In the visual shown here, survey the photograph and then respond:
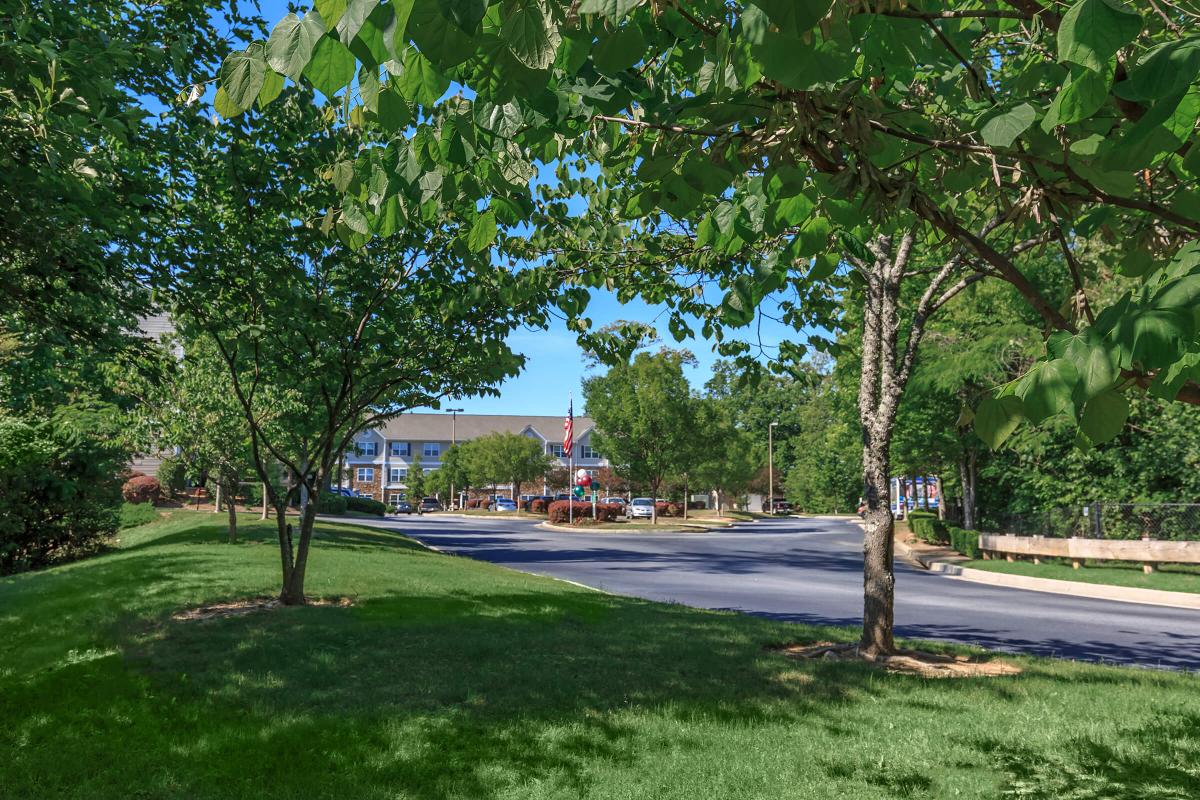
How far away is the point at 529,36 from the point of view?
6.48 feet

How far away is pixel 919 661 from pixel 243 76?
28.7 ft

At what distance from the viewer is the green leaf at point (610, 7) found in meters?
1.88

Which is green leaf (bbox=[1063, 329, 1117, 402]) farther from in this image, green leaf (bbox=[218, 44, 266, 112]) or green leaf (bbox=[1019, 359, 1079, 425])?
green leaf (bbox=[218, 44, 266, 112])

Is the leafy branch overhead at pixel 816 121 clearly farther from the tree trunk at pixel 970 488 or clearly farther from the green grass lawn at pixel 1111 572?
the tree trunk at pixel 970 488

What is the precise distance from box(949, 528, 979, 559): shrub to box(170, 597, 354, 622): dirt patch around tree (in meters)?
19.6

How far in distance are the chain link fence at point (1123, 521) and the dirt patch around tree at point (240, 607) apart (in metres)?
19.8

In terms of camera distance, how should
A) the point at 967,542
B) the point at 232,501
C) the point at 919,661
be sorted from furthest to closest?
the point at 967,542 < the point at 232,501 < the point at 919,661

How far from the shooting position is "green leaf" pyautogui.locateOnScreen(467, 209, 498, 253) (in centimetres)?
356

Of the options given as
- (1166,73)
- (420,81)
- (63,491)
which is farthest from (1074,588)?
(63,491)

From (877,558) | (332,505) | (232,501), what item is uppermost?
(232,501)

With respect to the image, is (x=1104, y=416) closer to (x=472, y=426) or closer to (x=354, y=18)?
(x=354, y=18)

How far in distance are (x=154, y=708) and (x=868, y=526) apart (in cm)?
714

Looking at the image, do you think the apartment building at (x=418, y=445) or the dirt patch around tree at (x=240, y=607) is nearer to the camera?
the dirt patch around tree at (x=240, y=607)

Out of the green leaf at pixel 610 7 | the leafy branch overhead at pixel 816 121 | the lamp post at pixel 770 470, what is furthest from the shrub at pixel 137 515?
the lamp post at pixel 770 470
